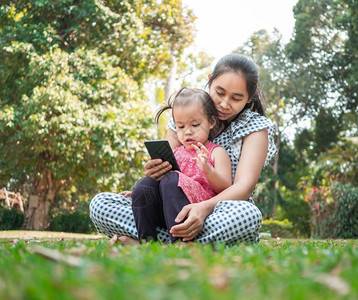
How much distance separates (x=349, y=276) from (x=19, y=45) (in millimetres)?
11715

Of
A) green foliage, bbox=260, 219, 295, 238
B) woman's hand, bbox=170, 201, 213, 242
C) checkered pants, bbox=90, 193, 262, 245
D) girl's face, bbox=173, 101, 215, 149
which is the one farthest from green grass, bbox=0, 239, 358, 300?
green foliage, bbox=260, 219, 295, 238

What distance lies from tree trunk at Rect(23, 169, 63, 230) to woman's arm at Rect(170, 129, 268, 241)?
11.6 m

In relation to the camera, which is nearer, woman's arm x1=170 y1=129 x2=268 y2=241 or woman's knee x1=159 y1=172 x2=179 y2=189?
woman's arm x1=170 y1=129 x2=268 y2=241

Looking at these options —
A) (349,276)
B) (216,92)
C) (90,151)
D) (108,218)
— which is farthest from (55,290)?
(90,151)

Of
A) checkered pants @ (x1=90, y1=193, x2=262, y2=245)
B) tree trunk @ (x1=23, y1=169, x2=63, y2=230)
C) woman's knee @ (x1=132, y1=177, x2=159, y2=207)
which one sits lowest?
tree trunk @ (x1=23, y1=169, x2=63, y2=230)

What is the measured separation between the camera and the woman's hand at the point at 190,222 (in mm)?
2650

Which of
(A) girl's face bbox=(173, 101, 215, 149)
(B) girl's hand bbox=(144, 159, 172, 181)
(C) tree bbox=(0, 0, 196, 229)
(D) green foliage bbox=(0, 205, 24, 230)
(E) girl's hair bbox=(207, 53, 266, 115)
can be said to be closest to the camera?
(B) girl's hand bbox=(144, 159, 172, 181)

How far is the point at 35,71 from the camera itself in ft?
37.8

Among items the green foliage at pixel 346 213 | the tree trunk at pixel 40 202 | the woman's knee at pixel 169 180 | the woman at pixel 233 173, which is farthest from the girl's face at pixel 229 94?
the tree trunk at pixel 40 202

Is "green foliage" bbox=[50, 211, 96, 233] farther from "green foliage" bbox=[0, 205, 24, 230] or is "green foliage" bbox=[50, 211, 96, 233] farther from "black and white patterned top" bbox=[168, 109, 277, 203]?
"black and white patterned top" bbox=[168, 109, 277, 203]

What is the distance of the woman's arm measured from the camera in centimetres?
269

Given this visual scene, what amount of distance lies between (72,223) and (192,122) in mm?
11820

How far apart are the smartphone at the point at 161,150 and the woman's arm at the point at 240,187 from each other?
15.4 inches

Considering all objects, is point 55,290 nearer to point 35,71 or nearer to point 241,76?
point 241,76
